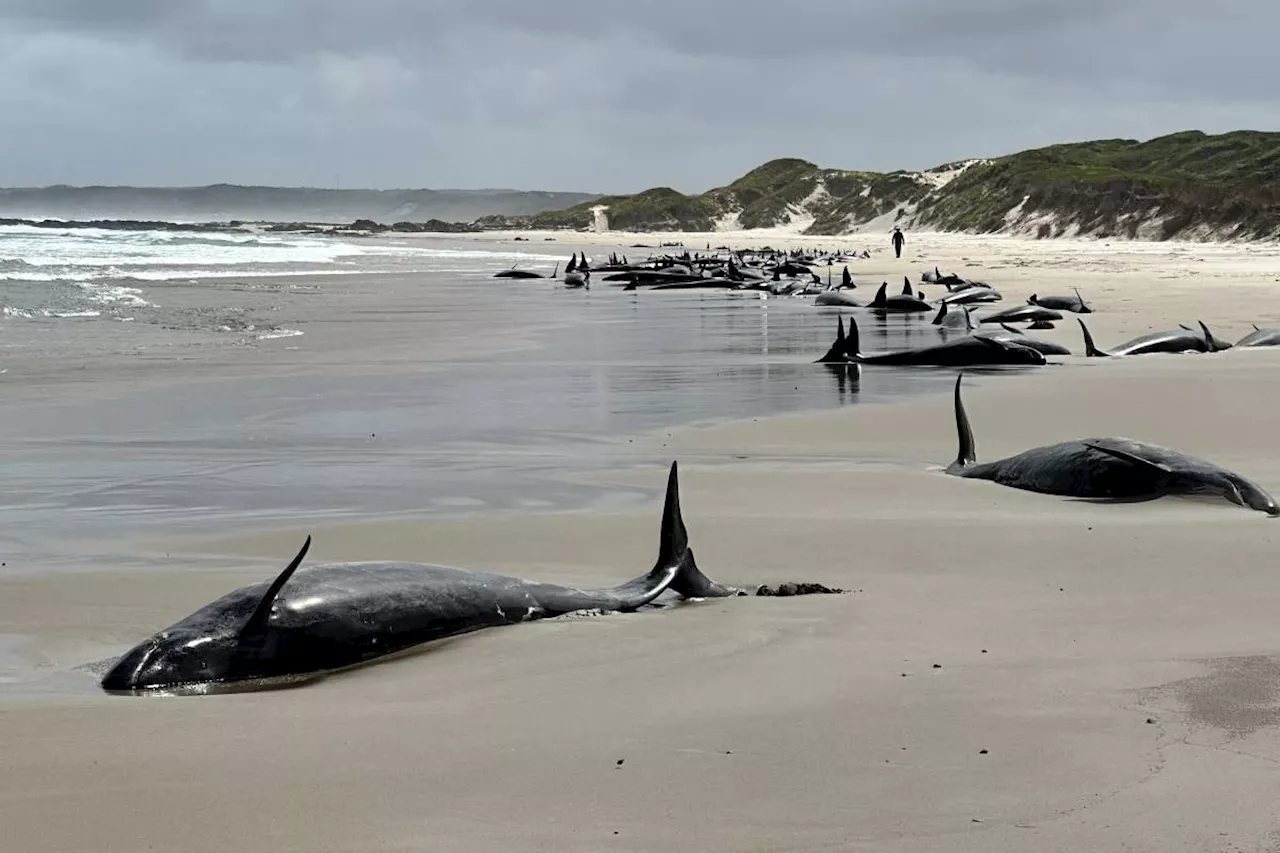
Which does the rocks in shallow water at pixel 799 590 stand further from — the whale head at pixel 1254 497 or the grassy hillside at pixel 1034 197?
the grassy hillside at pixel 1034 197

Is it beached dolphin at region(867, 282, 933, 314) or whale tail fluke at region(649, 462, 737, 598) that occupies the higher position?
whale tail fluke at region(649, 462, 737, 598)

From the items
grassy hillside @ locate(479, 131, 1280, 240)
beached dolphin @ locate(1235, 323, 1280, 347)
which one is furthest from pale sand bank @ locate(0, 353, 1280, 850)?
grassy hillside @ locate(479, 131, 1280, 240)

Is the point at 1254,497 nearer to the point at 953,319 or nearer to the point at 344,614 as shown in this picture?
the point at 344,614

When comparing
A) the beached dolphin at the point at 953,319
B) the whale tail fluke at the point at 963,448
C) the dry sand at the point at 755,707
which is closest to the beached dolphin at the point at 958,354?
the beached dolphin at the point at 953,319

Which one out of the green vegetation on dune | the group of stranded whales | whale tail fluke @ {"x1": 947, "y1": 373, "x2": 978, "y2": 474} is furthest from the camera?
the green vegetation on dune

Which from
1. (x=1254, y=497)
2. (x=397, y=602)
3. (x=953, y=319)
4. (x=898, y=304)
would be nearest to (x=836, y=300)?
(x=898, y=304)

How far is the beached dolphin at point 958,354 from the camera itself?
42.5 ft

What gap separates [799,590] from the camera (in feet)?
16.5

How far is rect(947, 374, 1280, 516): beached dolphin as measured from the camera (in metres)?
6.36

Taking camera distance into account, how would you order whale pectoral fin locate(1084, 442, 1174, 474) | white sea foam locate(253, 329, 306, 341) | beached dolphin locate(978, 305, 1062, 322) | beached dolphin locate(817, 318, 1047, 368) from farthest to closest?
1. beached dolphin locate(978, 305, 1062, 322)
2. white sea foam locate(253, 329, 306, 341)
3. beached dolphin locate(817, 318, 1047, 368)
4. whale pectoral fin locate(1084, 442, 1174, 474)

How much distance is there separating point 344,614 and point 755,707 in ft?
4.99

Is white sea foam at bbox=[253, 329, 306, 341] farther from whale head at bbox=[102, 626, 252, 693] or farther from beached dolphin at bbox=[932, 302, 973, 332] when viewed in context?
whale head at bbox=[102, 626, 252, 693]

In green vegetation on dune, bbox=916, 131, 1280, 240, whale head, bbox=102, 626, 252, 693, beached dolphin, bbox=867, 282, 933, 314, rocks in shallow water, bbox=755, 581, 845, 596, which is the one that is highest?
green vegetation on dune, bbox=916, 131, 1280, 240

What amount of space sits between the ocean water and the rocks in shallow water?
1929 mm
